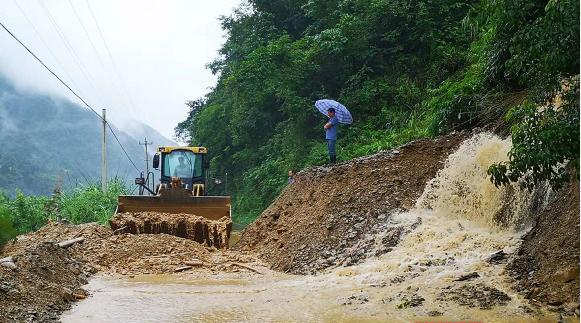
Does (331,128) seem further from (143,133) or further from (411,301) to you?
(143,133)

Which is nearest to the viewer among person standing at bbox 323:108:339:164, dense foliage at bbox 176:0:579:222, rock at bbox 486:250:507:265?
rock at bbox 486:250:507:265

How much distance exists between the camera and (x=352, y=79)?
24.8 m

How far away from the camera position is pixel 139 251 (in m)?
13.0

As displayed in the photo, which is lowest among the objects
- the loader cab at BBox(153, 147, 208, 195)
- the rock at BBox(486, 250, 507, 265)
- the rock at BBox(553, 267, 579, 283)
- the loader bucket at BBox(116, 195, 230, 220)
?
the rock at BBox(553, 267, 579, 283)

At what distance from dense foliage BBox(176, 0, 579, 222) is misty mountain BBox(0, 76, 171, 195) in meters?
60.3

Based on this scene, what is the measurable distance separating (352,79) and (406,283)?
17103 mm

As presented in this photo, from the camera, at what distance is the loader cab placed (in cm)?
1969

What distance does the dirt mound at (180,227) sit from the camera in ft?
48.4

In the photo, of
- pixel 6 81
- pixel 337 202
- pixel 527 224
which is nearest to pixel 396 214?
pixel 337 202

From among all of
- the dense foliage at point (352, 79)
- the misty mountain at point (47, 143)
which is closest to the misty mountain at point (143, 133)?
the misty mountain at point (47, 143)

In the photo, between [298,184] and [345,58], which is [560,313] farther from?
[345,58]

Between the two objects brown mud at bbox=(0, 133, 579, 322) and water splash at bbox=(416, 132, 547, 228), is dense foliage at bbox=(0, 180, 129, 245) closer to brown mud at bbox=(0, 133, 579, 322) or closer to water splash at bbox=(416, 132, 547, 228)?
brown mud at bbox=(0, 133, 579, 322)

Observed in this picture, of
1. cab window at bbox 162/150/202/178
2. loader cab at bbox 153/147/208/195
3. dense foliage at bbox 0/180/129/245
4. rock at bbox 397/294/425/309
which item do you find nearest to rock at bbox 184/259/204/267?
rock at bbox 397/294/425/309

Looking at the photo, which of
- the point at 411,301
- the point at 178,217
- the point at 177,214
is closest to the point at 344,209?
the point at 178,217
